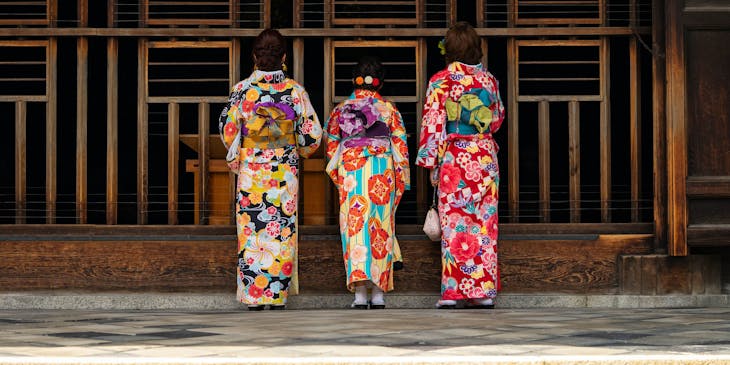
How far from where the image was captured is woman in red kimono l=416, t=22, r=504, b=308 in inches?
404

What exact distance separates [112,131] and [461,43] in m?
2.53

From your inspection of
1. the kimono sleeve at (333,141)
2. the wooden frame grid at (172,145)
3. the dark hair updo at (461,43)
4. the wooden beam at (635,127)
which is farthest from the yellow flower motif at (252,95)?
the wooden beam at (635,127)

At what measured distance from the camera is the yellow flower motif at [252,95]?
33.7ft

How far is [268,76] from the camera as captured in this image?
10328 mm

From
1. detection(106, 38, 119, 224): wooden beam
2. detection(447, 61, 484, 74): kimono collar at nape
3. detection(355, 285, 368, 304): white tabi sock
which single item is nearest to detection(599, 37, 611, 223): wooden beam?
detection(447, 61, 484, 74): kimono collar at nape

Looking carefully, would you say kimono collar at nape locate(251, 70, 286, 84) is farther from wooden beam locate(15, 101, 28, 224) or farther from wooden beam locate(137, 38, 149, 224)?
wooden beam locate(15, 101, 28, 224)

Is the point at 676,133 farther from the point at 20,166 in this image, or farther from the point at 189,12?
the point at 20,166

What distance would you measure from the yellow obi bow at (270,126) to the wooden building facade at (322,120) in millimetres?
506

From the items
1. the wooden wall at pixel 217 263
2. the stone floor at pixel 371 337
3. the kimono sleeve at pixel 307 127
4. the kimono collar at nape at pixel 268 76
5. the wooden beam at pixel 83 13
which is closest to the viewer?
the stone floor at pixel 371 337

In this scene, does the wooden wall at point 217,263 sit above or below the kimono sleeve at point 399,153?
below

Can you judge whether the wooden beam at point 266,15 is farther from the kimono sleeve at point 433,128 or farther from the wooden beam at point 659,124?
the wooden beam at point 659,124

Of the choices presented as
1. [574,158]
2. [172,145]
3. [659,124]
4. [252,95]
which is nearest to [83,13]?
[172,145]

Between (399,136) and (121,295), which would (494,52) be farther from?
(121,295)

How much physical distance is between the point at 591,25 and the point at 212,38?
2.70m
